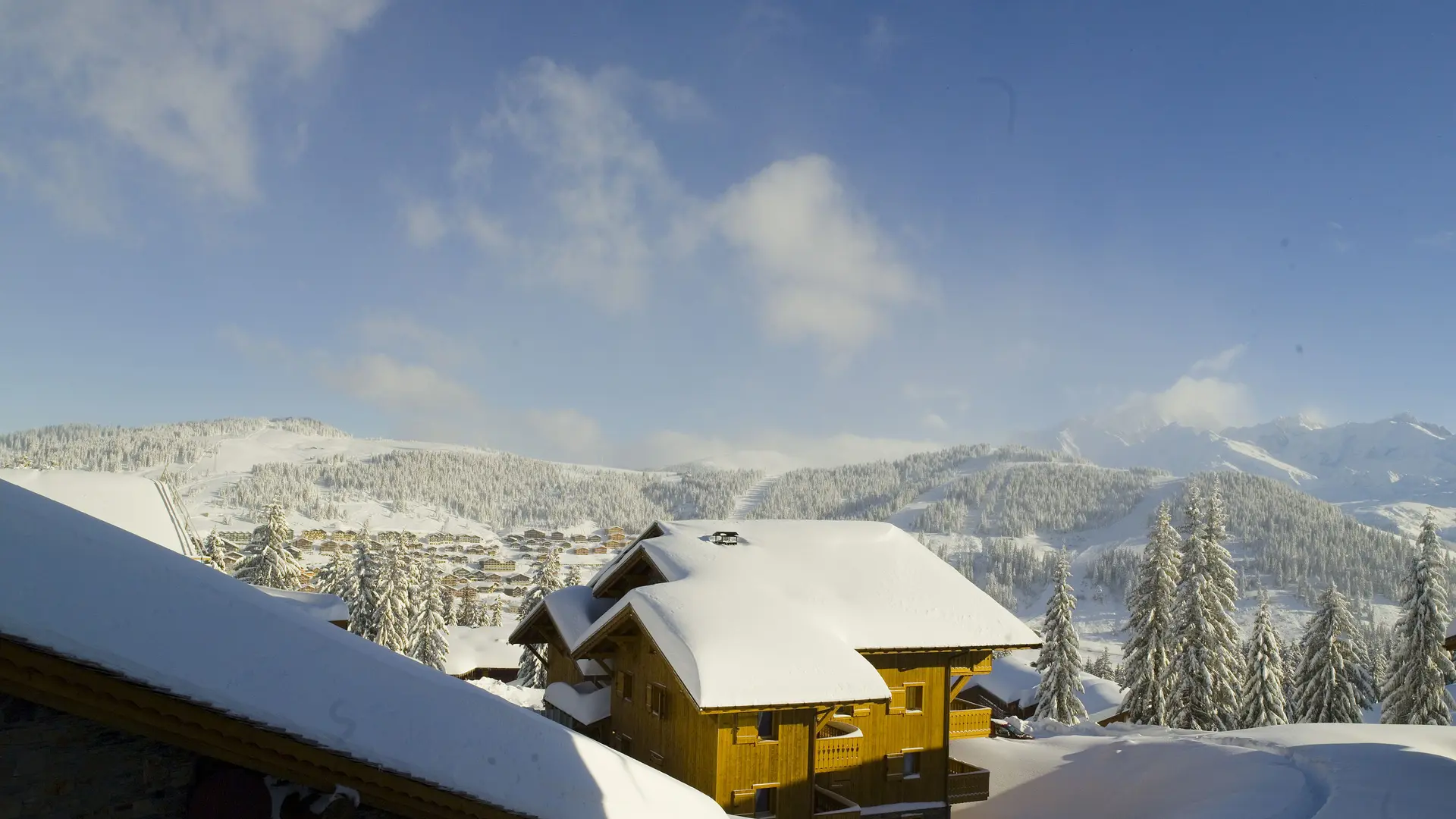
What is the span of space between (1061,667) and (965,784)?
82.7 feet

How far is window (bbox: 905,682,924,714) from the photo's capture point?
20.0 m

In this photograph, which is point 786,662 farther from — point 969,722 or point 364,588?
point 364,588

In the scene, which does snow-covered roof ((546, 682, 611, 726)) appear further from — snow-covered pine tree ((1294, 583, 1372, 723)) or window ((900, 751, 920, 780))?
snow-covered pine tree ((1294, 583, 1372, 723))

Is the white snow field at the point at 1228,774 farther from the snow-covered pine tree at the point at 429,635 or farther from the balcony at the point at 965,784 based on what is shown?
the snow-covered pine tree at the point at 429,635

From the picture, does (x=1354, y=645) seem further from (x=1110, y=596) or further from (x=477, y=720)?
(x=1110, y=596)

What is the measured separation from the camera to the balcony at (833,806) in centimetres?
1727

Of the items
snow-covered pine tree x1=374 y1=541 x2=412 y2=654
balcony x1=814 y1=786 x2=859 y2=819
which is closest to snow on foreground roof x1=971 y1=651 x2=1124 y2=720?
balcony x1=814 y1=786 x2=859 y2=819

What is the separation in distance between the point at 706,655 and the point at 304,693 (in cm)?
1051

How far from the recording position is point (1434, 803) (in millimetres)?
16156

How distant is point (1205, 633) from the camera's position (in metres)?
35.0

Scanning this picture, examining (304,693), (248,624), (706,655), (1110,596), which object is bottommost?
(1110,596)

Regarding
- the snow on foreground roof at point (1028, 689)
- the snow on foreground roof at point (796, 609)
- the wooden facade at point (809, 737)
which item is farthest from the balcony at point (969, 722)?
the snow on foreground roof at point (1028, 689)

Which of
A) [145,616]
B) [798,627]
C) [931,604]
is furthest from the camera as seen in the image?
[931,604]

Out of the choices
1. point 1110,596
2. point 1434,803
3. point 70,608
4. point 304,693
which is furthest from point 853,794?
point 1110,596
